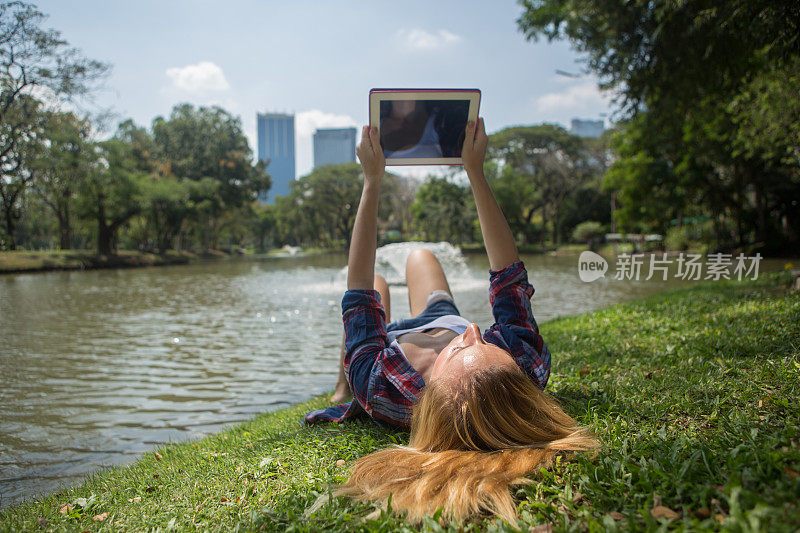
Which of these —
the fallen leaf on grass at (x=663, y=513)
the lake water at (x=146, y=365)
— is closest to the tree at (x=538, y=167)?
the lake water at (x=146, y=365)

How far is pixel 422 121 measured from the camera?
2400 mm

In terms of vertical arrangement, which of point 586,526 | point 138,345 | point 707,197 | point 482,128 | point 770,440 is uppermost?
point 707,197

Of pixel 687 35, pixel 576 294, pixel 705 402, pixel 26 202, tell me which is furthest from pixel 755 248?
pixel 26 202

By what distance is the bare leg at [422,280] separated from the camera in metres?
2.97

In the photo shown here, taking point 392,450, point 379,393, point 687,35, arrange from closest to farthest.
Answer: point 392,450
point 379,393
point 687,35

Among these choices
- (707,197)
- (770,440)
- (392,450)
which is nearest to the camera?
(770,440)

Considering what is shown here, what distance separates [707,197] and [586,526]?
944 inches

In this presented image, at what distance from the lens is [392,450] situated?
183 centimetres

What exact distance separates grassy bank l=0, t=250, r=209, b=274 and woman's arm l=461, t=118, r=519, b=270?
2489 cm

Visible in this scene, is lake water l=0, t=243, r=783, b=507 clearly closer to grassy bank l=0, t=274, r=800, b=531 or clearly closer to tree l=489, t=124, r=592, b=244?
grassy bank l=0, t=274, r=800, b=531

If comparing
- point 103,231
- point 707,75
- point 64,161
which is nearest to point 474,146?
point 707,75

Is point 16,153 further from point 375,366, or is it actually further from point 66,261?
point 375,366

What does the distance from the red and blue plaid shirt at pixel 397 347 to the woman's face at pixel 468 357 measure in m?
0.21

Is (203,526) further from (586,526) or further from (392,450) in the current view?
(586,526)
